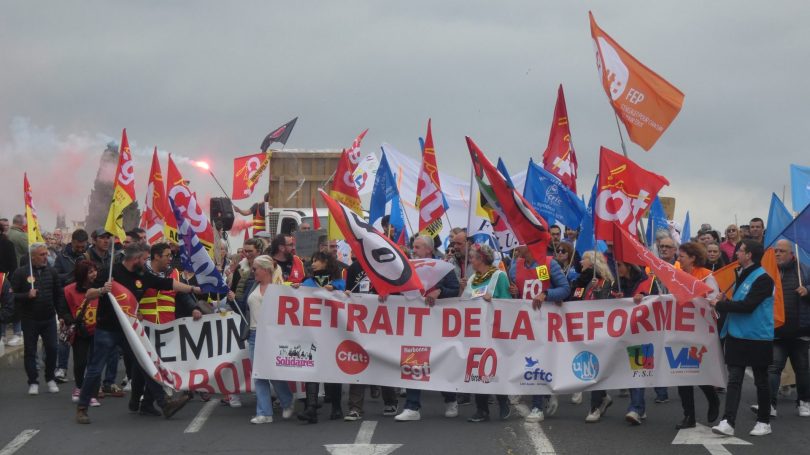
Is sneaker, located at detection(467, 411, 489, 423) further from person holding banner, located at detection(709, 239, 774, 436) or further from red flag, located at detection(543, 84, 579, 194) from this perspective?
red flag, located at detection(543, 84, 579, 194)

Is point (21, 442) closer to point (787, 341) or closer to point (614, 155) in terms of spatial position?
point (614, 155)

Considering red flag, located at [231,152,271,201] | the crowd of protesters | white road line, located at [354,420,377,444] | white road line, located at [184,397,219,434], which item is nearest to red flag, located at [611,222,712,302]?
the crowd of protesters

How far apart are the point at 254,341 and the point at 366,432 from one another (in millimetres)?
1783

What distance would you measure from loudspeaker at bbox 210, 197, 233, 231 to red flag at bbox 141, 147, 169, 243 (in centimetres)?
519

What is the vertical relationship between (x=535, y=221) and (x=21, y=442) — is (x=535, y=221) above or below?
above

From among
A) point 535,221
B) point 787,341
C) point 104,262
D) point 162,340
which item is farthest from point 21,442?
point 787,341

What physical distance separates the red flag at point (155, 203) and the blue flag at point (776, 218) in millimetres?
8405

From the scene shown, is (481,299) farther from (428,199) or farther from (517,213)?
(428,199)

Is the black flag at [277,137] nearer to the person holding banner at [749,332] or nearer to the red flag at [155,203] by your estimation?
the red flag at [155,203]

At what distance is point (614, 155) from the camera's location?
11.7m

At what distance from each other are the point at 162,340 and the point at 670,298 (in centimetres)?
523

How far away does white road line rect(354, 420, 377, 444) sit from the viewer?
32.9ft

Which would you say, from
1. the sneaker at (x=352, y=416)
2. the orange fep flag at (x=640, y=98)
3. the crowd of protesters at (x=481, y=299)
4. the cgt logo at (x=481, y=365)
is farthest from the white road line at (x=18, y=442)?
the orange fep flag at (x=640, y=98)

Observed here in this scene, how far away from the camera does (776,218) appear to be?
40.2ft
